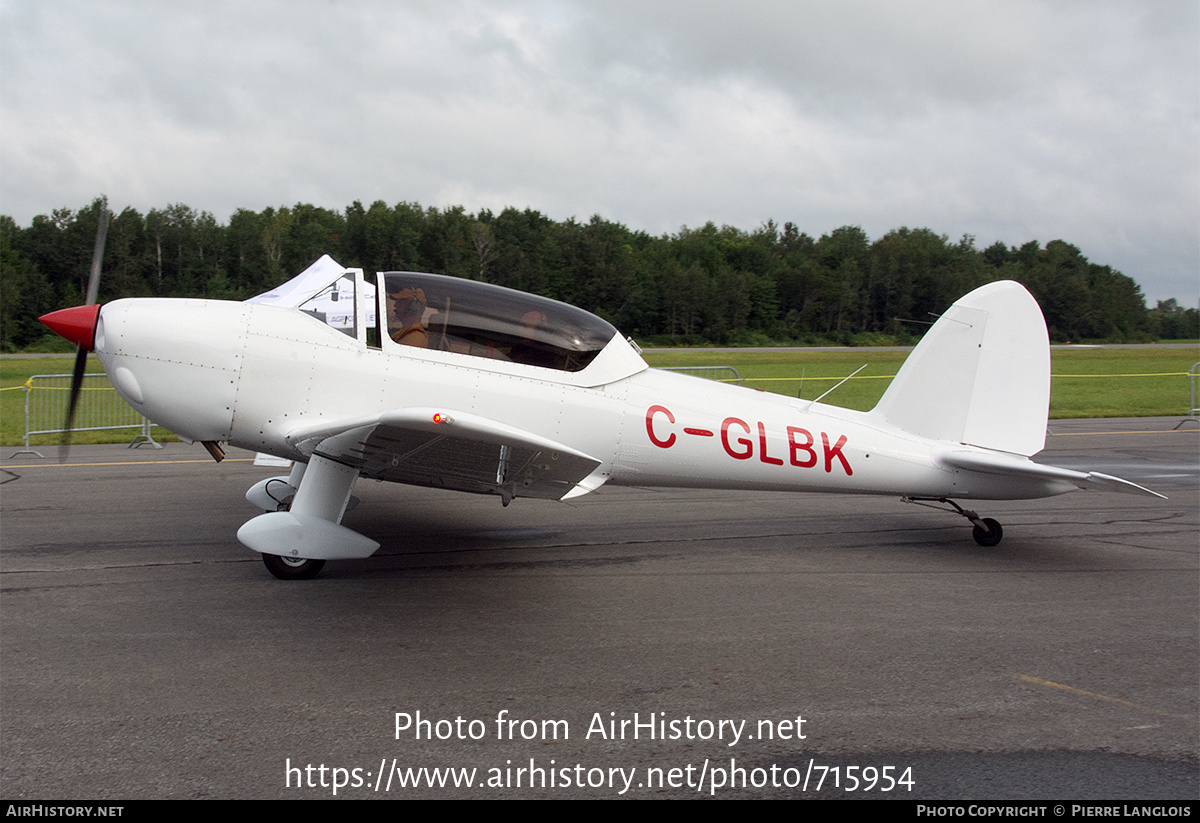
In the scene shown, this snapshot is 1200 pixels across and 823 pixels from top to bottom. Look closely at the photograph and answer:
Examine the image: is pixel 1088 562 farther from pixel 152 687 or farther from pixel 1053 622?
pixel 152 687

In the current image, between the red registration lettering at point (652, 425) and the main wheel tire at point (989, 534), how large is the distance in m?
3.00

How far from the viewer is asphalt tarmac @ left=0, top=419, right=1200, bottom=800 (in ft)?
10.4

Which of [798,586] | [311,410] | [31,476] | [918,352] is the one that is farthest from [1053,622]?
[31,476]

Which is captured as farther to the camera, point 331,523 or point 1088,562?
point 1088,562

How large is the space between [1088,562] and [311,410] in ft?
20.1

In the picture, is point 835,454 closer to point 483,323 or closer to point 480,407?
point 480,407

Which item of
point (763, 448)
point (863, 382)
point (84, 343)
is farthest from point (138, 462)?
point (863, 382)

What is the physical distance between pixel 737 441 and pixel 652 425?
2.28 feet

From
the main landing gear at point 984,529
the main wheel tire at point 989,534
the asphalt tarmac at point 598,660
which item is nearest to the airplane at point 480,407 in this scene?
the main landing gear at point 984,529

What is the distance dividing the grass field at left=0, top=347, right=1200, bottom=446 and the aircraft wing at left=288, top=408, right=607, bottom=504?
665 centimetres

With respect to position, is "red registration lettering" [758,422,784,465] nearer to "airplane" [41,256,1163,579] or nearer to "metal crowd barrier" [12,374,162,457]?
"airplane" [41,256,1163,579]

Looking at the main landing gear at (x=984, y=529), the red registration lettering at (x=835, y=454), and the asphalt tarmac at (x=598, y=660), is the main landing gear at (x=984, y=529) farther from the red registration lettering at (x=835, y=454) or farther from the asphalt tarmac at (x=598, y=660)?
the red registration lettering at (x=835, y=454)

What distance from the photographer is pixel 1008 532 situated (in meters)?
7.59
